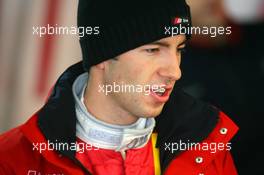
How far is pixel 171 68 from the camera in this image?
129 cm

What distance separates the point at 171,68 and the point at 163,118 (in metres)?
0.15

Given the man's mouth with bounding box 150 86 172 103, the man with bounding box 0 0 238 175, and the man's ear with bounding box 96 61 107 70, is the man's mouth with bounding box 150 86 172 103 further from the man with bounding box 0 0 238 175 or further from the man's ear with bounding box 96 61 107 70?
the man's ear with bounding box 96 61 107 70

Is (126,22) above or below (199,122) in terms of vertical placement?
above

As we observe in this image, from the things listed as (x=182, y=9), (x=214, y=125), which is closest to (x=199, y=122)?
(x=214, y=125)

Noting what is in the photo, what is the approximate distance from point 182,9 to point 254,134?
0.56 m

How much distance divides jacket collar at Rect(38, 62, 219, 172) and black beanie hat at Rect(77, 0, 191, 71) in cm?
11

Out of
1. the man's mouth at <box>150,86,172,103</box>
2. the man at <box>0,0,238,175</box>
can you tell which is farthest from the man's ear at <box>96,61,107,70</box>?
the man's mouth at <box>150,86,172,103</box>

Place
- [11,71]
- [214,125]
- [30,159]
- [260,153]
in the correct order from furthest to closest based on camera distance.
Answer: [260,153], [11,71], [214,125], [30,159]

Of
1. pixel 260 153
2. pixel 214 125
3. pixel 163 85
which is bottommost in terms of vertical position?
pixel 260 153

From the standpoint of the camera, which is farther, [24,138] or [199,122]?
[199,122]

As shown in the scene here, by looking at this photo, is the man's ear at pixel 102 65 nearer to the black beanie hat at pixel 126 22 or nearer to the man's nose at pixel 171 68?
the black beanie hat at pixel 126 22

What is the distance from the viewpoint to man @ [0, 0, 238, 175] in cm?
128

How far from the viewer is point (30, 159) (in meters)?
1.29

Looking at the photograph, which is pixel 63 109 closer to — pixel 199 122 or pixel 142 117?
pixel 142 117
